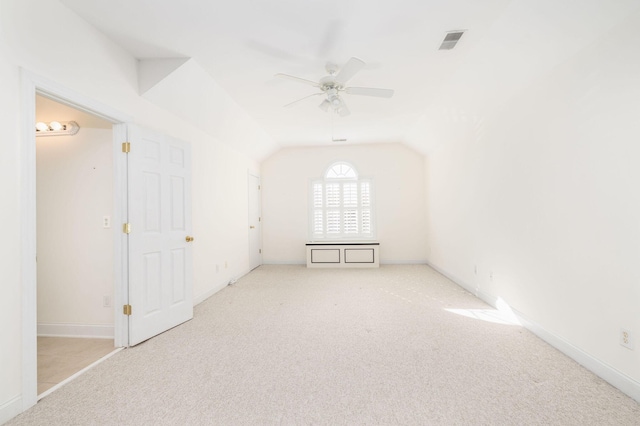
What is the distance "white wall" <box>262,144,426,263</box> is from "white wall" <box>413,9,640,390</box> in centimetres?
274

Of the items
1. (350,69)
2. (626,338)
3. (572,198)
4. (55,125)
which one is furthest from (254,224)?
(626,338)

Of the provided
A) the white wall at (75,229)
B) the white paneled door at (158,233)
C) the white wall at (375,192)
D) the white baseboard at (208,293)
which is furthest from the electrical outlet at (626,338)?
the white wall at (375,192)

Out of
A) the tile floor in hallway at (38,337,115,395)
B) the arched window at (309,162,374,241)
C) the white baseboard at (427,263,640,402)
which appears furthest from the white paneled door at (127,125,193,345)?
the arched window at (309,162,374,241)

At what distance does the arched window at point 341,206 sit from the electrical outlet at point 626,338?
485 cm

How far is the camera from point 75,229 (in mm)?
2863

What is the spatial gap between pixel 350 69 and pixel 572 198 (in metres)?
2.14

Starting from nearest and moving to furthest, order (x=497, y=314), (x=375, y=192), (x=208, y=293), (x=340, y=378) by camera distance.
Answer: (x=340, y=378)
(x=497, y=314)
(x=208, y=293)
(x=375, y=192)

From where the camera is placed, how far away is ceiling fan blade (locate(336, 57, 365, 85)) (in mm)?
2318

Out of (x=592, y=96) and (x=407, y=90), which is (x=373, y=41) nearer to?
(x=407, y=90)

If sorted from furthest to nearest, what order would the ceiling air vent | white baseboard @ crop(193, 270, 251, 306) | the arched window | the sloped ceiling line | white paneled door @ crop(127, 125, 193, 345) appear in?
the arched window, white baseboard @ crop(193, 270, 251, 306), the sloped ceiling line, white paneled door @ crop(127, 125, 193, 345), the ceiling air vent

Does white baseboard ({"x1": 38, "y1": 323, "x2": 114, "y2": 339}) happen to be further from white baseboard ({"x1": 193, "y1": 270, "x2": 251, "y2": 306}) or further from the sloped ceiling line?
the sloped ceiling line

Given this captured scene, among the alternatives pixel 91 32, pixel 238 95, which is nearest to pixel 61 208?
pixel 91 32

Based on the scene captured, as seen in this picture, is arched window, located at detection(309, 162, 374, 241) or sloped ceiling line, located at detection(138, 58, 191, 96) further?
arched window, located at detection(309, 162, 374, 241)

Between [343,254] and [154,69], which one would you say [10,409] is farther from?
[343,254]
